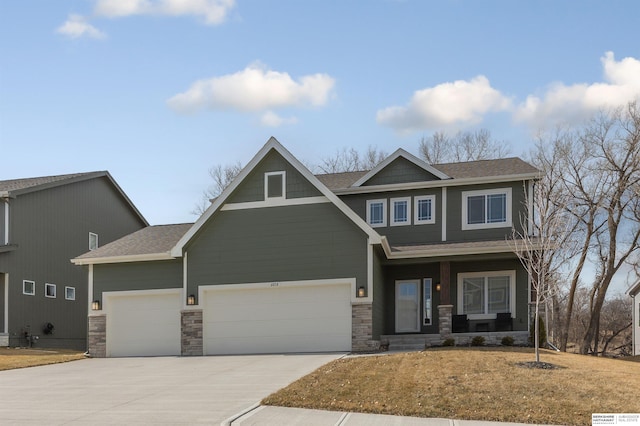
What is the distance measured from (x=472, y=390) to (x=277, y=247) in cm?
Answer: 972

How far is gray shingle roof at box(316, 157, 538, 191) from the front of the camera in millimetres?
23281

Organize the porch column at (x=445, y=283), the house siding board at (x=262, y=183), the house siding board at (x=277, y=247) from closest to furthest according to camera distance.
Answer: the house siding board at (x=277, y=247) < the house siding board at (x=262, y=183) < the porch column at (x=445, y=283)

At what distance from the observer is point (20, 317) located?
88.7 feet

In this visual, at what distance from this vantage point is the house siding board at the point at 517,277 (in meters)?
21.9

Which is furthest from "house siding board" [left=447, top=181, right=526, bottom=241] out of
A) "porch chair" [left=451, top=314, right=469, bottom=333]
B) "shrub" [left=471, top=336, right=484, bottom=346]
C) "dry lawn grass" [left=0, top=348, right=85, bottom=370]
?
"dry lawn grass" [left=0, top=348, right=85, bottom=370]

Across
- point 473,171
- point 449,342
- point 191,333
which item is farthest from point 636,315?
point 191,333

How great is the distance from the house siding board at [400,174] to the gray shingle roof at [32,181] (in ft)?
45.5

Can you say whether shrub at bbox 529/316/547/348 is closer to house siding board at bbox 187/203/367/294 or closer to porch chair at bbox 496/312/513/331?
porch chair at bbox 496/312/513/331

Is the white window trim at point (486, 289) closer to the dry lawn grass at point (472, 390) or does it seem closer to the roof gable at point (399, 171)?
the roof gable at point (399, 171)

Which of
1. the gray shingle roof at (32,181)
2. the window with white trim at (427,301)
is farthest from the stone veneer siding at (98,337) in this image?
the window with white trim at (427,301)

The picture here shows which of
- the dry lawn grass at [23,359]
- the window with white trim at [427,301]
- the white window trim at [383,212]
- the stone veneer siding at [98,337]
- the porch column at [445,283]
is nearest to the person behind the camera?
the dry lawn grass at [23,359]

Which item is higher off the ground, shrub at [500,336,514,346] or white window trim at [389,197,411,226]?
white window trim at [389,197,411,226]

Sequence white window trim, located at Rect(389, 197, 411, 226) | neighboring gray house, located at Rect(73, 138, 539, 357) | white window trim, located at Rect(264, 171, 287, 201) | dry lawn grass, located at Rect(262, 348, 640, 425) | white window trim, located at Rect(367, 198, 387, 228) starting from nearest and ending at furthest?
1. dry lawn grass, located at Rect(262, 348, 640, 425)
2. neighboring gray house, located at Rect(73, 138, 539, 357)
3. white window trim, located at Rect(264, 171, 287, 201)
4. white window trim, located at Rect(389, 197, 411, 226)
5. white window trim, located at Rect(367, 198, 387, 228)

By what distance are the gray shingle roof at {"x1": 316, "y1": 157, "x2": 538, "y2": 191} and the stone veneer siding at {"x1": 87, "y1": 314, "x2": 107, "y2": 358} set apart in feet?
29.5
